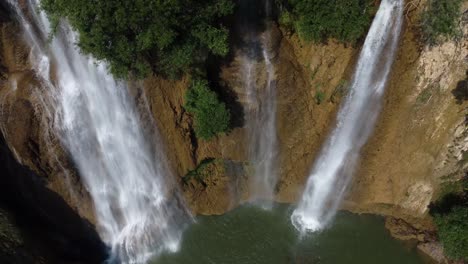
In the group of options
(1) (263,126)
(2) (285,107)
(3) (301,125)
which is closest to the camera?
(2) (285,107)

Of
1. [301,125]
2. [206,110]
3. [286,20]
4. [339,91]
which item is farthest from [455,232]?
[206,110]

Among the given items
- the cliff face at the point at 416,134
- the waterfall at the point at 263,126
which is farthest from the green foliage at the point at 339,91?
the waterfall at the point at 263,126

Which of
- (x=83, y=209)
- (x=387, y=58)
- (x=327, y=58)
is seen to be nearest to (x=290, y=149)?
(x=327, y=58)

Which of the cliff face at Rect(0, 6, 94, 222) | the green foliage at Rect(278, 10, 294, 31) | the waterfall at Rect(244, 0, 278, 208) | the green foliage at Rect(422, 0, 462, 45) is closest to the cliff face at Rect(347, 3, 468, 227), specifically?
the green foliage at Rect(422, 0, 462, 45)

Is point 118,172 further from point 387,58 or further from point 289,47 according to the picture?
point 387,58

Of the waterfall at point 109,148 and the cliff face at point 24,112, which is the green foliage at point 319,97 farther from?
the cliff face at point 24,112

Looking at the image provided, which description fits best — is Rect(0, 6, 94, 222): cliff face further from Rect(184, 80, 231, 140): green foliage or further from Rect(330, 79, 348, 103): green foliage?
Rect(330, 79, 348, 103): green foliage

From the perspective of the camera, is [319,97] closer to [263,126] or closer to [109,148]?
[263,126]
